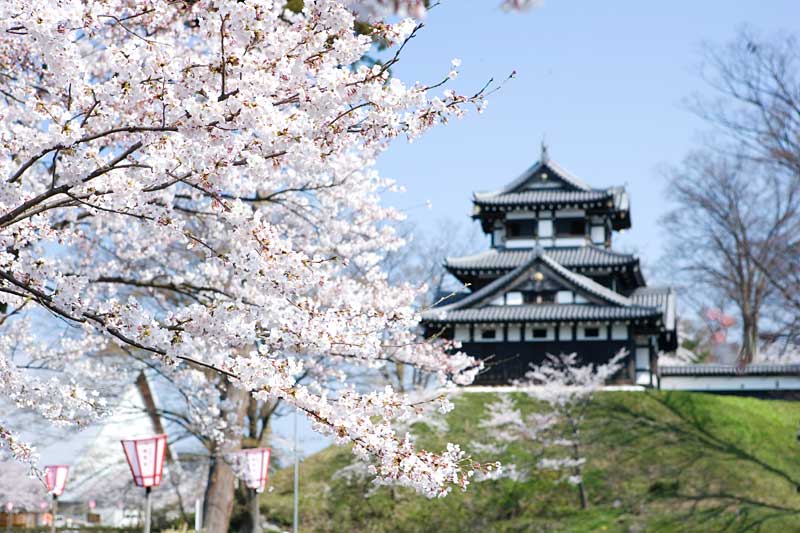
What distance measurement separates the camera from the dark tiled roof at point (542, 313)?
35.1m

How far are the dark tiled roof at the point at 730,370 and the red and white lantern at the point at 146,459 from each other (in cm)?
3008

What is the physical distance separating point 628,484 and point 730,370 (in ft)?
41.0

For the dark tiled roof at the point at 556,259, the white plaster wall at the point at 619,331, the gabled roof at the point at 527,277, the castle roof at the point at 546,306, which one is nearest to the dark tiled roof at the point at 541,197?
the dark tiled roof at the point at 556,259

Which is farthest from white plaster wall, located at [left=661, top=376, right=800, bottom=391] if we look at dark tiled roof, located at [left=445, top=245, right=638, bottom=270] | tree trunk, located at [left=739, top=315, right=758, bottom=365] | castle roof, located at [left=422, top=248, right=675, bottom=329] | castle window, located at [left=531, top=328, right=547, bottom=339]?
castle window, located at [left=531, top=328, right=547, bottom=339]

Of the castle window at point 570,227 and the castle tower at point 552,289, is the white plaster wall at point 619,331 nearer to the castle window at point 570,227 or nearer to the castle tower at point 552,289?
the castle tower at point 552,289

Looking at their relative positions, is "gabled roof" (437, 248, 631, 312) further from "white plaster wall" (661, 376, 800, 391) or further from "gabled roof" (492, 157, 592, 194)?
"white plaster wall" (661, 376, 800, 391)

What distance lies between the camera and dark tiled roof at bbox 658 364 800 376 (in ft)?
124

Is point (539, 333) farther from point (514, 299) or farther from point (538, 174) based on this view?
point (538, 174)

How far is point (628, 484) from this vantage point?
2842 cm

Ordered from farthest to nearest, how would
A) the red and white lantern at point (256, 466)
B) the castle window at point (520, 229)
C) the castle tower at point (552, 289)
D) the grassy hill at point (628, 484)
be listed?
1. the castle window at point (520, 229)
2. the castle tower at point (552, 289)
3. the grassy hill at point (628, 484)
4. the red and white lantern at point (256, 466)

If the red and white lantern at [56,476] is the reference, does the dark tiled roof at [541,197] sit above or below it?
above

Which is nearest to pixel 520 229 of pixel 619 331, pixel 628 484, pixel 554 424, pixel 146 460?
pixel 619 331

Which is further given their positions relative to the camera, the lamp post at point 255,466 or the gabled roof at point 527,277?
the gabled roof at point 527,277

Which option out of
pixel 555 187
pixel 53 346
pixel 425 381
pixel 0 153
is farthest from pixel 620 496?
pixel 0 153
